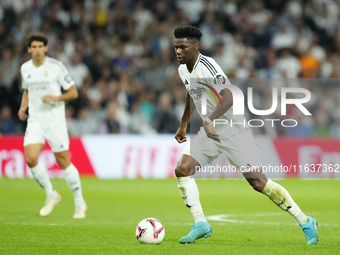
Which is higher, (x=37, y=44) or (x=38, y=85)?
(x=37, y=44)

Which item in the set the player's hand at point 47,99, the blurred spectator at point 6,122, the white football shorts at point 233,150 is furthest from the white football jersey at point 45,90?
the blurred spectator at point 6,122

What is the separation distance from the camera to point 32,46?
9016 mm

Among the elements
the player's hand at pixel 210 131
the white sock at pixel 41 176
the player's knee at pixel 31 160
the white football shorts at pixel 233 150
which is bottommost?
the white sock at pixel 41 176

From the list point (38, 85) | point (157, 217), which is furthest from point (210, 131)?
point (38, 85)

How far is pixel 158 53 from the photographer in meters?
18.7

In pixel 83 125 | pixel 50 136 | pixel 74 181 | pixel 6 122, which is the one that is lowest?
pixel 83 125

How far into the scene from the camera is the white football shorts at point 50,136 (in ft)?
29.5

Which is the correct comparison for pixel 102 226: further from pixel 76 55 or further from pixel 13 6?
pixel 13 6

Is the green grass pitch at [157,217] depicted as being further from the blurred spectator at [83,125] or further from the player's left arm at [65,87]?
the player's left arm at [65,87]

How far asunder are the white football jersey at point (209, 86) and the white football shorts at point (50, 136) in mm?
3024

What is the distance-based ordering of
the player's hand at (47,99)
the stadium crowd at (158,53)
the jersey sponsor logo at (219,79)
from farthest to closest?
the stadium crowd at (158,53) < the player's hand at (47,99) < the jersey sponsor logo at (219,79)

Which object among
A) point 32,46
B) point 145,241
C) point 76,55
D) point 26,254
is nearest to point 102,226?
point 145,241

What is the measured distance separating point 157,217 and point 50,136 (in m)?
2.08

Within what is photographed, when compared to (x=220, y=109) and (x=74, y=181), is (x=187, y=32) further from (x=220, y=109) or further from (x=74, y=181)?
(x=74, y=181)
